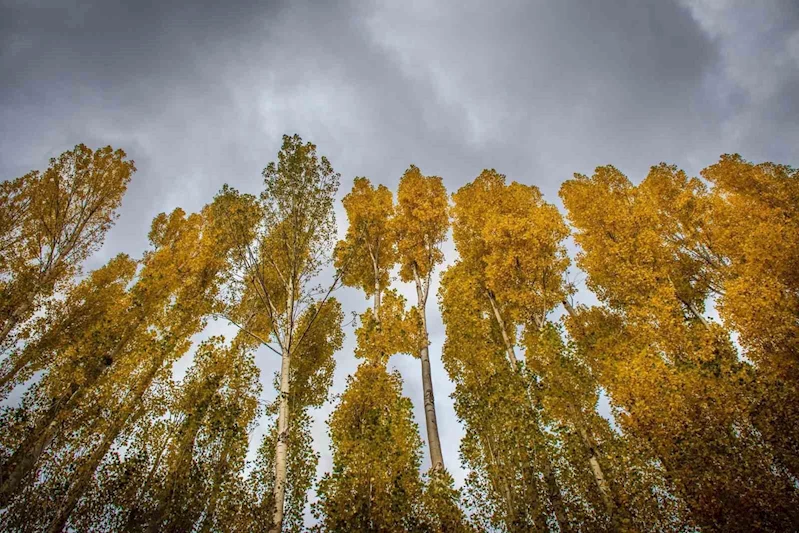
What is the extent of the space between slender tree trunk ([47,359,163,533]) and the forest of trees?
0.20 ft

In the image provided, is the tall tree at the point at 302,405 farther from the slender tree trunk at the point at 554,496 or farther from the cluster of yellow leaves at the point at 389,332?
the slender tree trunk at the point at 554,496

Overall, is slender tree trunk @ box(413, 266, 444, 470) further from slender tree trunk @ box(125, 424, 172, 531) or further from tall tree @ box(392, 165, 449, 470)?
slender tree trunk @ box(125, 424, 172, 531)

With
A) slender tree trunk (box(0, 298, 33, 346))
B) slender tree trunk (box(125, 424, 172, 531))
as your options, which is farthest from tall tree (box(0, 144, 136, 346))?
slender tree trunk (box(125, 424, 172, 531))

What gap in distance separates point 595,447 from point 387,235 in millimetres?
10949

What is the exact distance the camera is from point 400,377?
1012cm

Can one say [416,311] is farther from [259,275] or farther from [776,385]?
[776,385]

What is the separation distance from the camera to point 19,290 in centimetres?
1066

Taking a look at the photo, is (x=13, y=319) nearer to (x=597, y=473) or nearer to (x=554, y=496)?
(x=554, y=496)

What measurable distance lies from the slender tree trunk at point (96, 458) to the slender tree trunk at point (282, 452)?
17.9 feet

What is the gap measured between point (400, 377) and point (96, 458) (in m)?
8.35

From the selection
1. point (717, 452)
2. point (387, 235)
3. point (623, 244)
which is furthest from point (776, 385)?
point (387, 235)

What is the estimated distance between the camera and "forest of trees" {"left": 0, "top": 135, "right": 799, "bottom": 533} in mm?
8453

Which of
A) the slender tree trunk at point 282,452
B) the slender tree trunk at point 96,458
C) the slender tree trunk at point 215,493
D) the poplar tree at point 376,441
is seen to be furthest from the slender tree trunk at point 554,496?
the slender tree trunk at point 96,458

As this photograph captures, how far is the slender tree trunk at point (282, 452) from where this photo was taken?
6.66 metres
